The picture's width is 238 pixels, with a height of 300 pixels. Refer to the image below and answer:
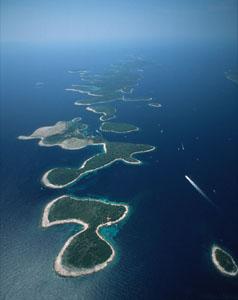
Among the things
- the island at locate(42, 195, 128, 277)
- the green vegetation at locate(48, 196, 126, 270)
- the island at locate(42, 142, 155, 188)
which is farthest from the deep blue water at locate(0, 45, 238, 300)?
the green vegetation at locate(48, 196, 126, 270)

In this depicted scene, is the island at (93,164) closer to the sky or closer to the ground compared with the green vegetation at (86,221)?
closer to the sky

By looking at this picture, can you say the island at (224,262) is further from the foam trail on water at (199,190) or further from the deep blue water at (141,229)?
the foam trail on water at (199,190)

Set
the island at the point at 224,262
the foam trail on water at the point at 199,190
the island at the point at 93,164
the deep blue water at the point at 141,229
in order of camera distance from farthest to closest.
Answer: the island at the point at 93,164
the foam trail on water at the point at 199,190
the island at the point at 224,262
the deep blue water at the point at 141,229

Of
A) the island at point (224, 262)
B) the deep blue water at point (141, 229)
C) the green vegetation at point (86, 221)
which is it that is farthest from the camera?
the green vegetation at point (86, 221)

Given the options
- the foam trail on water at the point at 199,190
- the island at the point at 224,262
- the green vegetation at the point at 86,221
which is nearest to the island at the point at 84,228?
the green vegetation at the point at 86,221

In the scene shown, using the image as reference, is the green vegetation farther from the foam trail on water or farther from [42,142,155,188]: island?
the foam trail on water

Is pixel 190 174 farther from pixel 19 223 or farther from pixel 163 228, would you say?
pixel 19 223

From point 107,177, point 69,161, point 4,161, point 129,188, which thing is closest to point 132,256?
point 129,188

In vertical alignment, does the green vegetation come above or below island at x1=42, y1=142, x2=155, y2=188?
below
